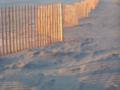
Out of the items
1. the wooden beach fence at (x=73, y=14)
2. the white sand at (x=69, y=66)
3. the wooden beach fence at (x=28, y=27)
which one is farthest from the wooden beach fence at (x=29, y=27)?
the wooden beach fence at (x=73, y=14)

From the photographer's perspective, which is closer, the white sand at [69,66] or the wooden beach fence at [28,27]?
the white sand at [69,66]

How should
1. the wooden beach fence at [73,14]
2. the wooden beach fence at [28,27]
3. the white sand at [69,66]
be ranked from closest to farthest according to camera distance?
the white sand at [69,66], the wooden beach fence at [28,27], the wooden beach fence at [73,14]

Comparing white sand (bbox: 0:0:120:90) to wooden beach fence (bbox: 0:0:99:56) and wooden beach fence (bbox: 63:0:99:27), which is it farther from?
wooden beach fence (bbox: 63:0:99:27)

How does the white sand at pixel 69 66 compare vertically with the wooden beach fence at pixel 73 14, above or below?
below

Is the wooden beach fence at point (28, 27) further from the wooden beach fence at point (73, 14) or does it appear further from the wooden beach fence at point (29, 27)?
the wooden beach fence at point (73, 14)

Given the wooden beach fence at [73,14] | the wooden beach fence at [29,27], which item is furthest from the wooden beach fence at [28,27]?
the wooden beach fence at [73,14]

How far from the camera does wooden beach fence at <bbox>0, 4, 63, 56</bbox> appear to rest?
13758 mm

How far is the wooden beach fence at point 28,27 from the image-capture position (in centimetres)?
1376

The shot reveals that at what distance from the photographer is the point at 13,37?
13.6 m

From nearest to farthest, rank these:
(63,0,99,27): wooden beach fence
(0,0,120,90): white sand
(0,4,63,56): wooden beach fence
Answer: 1. (0,0,120,90): white sand
2. (0,4,63,56): wooden beach fence
3. (63,0,99,27): wooden beach fence

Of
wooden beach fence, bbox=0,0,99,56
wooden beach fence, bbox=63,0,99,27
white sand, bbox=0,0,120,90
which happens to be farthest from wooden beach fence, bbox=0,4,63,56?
wooden beach fence, bbox=63,0,99,27

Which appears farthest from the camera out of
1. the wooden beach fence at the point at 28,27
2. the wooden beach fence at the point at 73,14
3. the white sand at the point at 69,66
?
the wooden beach fence at the point at 73,14

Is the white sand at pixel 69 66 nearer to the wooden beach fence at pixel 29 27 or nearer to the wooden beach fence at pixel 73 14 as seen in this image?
the wooden beach fence at pixel 29 27

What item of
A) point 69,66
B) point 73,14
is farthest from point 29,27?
point 73,14
